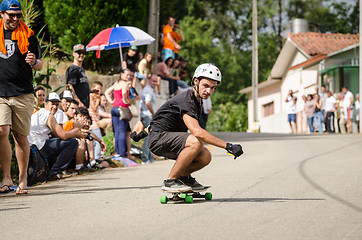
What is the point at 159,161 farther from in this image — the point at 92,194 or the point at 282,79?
the point at 282,79

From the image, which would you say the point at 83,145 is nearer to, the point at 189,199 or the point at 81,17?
the point at 189,199

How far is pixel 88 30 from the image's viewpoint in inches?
682

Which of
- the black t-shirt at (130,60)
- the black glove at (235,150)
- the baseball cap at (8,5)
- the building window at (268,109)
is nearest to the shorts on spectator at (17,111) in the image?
the baseball cap at (8,5)

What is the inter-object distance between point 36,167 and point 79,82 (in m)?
3.13

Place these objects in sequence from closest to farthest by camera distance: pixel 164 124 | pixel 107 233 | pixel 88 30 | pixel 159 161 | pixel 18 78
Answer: pixel 107 233 → pixel 164 124 → pixel 18 78 → pixel 159 161 → pixel 88 30

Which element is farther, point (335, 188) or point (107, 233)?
point (335, 188)

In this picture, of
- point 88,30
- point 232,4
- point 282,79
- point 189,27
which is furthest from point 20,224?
point 232,4

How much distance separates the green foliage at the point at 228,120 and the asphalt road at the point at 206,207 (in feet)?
132

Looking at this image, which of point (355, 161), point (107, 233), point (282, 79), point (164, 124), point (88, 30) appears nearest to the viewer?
point (107, 233)

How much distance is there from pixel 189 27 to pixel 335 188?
4771 cm

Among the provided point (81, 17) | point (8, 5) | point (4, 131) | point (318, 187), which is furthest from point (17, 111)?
point (81, 17)

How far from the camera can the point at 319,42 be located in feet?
132

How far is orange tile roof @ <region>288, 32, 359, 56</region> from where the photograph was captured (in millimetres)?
39000

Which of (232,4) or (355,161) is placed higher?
(232,4)
